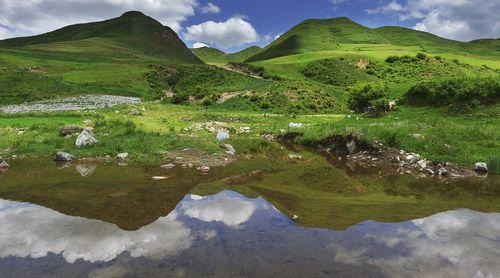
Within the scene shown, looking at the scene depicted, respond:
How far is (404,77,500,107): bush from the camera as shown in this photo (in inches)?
1199

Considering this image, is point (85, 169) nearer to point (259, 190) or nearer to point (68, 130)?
point (68, 130)

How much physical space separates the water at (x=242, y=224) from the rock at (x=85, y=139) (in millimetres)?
4425

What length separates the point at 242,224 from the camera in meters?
13.0

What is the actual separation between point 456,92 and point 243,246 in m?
27.8

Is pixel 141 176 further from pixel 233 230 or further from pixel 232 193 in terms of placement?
pixel 233 230

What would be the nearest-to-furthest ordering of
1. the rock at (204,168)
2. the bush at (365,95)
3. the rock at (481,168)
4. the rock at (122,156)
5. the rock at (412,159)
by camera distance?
the rock at (481,168)
the rock at (204,168)
the rock at (412,159)
the rock at (122,156)
the bush at (365,95)

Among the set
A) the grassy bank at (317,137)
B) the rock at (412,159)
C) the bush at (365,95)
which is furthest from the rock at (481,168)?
the bush at (365,95)

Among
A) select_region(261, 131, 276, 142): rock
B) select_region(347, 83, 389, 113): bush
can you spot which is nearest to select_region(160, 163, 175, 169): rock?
select_region(261, 131, 276, 142): rock

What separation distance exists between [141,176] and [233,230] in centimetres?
871

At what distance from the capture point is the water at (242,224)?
986 centimetres

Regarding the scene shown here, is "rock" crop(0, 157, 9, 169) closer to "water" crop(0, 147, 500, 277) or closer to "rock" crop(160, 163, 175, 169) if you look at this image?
"water" crop(0, 147, 500, 277)

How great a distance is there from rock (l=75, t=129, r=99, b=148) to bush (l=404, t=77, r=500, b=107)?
91.2 ft

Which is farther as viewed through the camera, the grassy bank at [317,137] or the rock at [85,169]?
the grassy bank at [317,137]

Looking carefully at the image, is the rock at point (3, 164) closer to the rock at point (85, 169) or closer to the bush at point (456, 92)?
the rock at point (85, 169)
